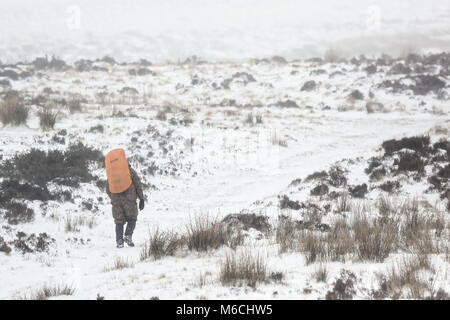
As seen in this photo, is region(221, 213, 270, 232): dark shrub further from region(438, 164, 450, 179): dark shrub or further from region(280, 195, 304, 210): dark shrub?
region(438, 164, 450, 179): dark shrub

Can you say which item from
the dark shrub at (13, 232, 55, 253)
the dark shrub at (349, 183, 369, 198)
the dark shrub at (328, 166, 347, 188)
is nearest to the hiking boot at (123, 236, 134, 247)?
the dark shrub at (13, 232, 55, 253)

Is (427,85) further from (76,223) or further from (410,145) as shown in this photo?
(76,223)

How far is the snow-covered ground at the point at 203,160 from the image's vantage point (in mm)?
4121

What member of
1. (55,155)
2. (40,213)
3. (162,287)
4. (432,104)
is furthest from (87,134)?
(432,104)

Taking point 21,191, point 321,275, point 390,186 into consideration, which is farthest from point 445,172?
point 21,191

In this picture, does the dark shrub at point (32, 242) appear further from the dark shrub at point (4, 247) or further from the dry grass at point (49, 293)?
the dry grass at point (49, 293)

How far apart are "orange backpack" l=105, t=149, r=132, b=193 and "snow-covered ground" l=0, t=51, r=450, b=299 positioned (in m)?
0.98

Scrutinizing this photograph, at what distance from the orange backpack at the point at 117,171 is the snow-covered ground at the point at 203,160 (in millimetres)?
979

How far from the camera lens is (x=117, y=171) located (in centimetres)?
606

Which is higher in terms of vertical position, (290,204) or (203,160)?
(203,160)

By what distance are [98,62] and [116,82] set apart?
12081 millimetres

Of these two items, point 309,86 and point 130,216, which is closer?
point 130,216

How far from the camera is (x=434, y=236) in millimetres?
5039

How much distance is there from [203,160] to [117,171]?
630 centimetres
